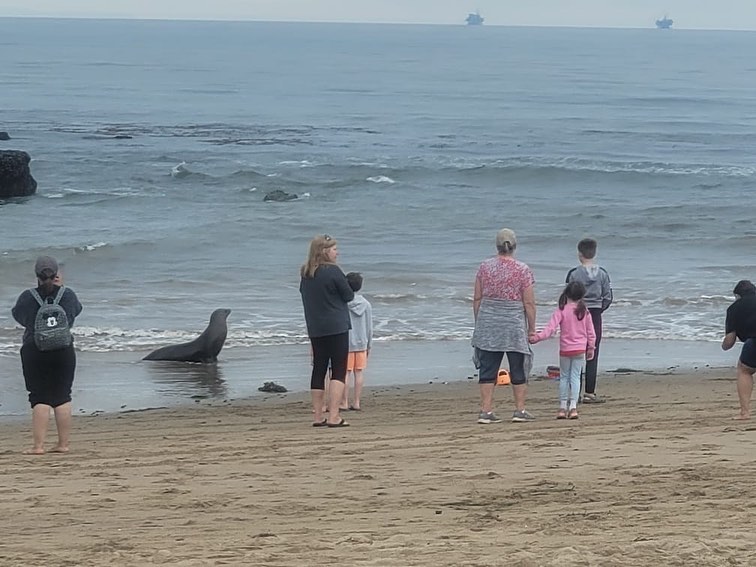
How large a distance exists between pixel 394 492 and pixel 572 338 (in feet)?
10.1

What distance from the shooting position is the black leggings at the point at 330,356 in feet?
28.4

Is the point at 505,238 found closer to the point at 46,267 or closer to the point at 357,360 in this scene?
the point at 357,360

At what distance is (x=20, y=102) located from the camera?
207ft

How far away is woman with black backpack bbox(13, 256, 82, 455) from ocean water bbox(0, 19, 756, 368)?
586 cm

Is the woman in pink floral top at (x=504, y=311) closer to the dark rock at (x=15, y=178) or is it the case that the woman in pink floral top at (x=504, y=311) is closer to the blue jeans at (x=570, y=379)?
the blue jeans at (x=570, y=379)

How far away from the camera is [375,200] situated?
30.6 m

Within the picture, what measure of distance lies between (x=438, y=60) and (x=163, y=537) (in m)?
121

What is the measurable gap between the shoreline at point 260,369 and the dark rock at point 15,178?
1844 cm

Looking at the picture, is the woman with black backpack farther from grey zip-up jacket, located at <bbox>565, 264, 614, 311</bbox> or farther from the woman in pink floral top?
grey zip-up jacket, located at <bbox>565, 264, 614, 311</bbox>

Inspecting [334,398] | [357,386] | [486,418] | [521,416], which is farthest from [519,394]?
[357,386]

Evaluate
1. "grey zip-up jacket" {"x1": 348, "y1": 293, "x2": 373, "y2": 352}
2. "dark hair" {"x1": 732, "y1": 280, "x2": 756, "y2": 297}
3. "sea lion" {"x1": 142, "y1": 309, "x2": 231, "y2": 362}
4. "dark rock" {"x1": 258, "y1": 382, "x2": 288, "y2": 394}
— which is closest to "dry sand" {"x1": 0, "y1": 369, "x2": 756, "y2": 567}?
"grey zip-up jacket" {"x1": 348, "y1": 293, "x2": 373, "y2": 352}

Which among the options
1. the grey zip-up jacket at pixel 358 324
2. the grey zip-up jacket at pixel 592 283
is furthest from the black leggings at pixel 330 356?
the grey zip-up jacket at pixel 592 283

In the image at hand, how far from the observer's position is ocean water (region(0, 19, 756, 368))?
1691cm

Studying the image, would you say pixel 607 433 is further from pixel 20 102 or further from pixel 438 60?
pixel 438 60
